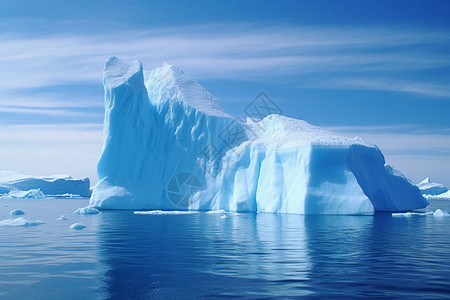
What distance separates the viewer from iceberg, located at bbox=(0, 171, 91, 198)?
67.9 metres

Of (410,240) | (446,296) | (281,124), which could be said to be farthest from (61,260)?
(281,124)

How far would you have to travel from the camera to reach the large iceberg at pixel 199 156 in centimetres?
2688

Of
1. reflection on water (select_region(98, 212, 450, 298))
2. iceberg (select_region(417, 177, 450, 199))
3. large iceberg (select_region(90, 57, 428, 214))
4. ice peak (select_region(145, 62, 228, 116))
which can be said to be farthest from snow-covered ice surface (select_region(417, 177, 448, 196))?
reflection on water (select_region(98, 212, 450, 298))

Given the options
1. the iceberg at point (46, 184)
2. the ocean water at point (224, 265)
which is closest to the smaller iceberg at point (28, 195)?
the iceberg at point (46, 184)

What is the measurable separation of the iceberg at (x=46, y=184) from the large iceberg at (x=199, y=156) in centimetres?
4296

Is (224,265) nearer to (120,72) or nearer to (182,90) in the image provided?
(182,90)

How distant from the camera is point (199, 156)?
30.0 meters

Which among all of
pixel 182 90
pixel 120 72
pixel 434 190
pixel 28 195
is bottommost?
pixel 28 195

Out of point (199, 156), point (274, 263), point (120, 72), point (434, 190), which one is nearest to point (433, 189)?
point (434, 190)

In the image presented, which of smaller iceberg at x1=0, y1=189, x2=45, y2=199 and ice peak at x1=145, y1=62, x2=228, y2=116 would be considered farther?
smaller iceberg at x1=0, y1=189, x2=45, y2=199

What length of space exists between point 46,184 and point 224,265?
6840cm

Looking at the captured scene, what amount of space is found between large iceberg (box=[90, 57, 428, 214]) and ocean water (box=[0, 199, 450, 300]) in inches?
478

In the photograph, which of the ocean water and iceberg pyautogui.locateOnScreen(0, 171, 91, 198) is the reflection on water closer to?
the ocean water

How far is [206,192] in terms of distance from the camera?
29.3 metres
